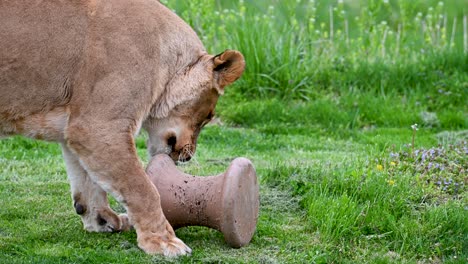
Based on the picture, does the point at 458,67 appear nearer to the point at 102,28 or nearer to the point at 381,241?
the point at 381,241

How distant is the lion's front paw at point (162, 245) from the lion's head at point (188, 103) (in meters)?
0.71

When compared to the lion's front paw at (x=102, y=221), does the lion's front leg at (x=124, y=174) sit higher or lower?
higher

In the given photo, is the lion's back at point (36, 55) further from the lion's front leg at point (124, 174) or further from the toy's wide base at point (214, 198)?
the toy's wide base at point (214, 198)

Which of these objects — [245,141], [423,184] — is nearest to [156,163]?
[423,184]

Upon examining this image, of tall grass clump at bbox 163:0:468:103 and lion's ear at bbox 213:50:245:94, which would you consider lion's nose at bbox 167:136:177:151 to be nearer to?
lion's ear at bbox 213:50:245:94

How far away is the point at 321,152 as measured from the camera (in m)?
8.31

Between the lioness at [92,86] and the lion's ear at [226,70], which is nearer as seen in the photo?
the lioness at [92,86]

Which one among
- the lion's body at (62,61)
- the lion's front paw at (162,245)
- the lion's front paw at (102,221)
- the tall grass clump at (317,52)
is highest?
the lion's body at (62,61)

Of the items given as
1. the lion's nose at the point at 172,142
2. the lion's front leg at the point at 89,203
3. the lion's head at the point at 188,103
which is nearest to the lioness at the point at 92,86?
the lion's head at the point at 188,103

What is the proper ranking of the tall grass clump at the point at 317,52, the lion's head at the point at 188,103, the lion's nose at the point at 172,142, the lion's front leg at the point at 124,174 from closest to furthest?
the lion's front leg at the point at 124,174 → the lion's head at the point at 188,103 → the lion's nose at the point at 172,142 → the tall grass clump at the point at 317,52

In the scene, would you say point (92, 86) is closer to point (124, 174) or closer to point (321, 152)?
point (124, 174)

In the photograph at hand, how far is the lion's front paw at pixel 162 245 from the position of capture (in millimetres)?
5270

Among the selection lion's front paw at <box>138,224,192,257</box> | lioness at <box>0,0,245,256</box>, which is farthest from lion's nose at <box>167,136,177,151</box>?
lion's front paw at <box>138,224,192,257</box>

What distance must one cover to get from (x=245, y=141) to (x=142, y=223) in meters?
3.56
